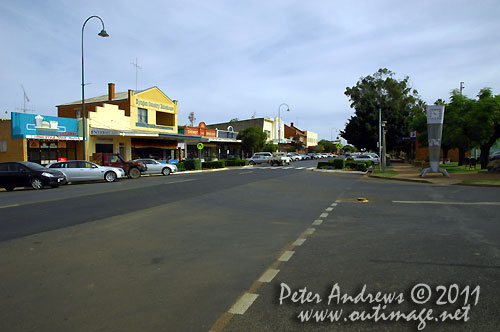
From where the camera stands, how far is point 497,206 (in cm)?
1069

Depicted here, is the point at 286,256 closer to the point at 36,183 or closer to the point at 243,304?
the point at 243,304

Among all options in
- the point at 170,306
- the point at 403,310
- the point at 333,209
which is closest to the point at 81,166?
the point at 333,209

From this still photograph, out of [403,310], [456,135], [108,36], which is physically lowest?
[403,310]

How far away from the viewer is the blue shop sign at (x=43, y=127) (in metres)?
25.9

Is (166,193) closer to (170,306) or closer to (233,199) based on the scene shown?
(233,199)

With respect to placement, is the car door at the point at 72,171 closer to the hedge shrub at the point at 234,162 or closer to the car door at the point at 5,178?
the car door at the point at 5,178

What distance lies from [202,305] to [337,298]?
A: 5.01ft

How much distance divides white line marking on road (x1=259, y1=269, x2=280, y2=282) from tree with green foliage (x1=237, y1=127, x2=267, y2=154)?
52346 millimetres

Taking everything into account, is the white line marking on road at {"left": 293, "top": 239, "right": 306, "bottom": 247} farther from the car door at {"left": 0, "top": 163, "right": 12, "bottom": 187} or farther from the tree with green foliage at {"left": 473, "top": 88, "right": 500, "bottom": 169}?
the tree with green foliage at {"left": 473, "top": 88, "right": 500, "bottom": 169}

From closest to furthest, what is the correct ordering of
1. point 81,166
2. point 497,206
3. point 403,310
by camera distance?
point 403,310
point 497,206
point 81,166

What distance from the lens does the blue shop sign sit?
25859mm

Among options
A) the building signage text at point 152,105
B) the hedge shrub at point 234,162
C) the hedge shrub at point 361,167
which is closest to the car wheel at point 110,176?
the building signage text at point 152,105

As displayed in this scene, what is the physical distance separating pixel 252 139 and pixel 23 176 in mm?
41396

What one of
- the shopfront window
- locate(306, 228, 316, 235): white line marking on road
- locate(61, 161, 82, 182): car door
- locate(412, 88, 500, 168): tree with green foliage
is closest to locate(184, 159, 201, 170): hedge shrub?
the shopfront window
